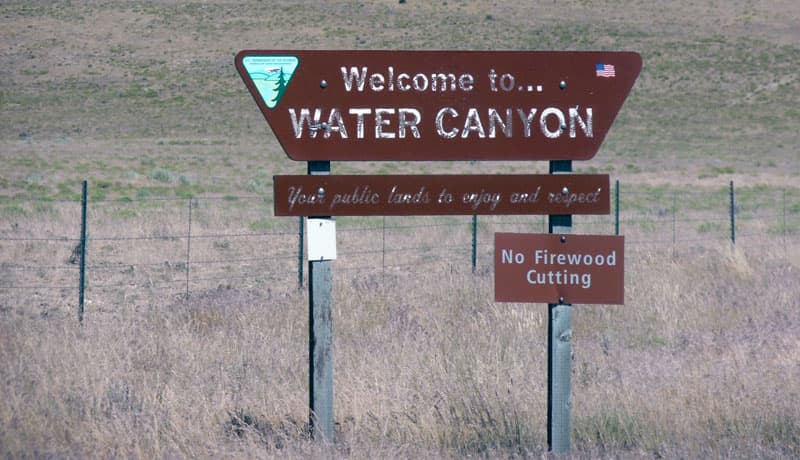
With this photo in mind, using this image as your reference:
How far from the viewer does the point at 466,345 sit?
312 inches

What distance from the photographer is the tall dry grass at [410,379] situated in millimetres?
5715

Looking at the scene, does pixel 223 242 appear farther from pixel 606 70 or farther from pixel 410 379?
pixel 606 70

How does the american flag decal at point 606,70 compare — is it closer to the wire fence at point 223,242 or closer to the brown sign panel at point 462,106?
the brown sign panel at point 462,106

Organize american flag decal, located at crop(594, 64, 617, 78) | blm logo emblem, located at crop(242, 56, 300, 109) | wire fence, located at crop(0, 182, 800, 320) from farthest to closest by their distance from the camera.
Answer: wire fence, located at crop(0, 182, 800, 320)
american flag decal, located at crop(594, 64, 617, 78)
blm logo emblem, located at crop(242, 56, 300, 109)

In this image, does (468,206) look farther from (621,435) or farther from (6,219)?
(6,219)

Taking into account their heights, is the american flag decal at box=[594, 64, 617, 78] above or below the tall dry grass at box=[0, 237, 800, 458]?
above

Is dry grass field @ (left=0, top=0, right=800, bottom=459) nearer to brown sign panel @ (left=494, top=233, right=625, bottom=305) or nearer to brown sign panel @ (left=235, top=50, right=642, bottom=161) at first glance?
brown sign panel @ (left=494, top=233, right=625, bottom=305)

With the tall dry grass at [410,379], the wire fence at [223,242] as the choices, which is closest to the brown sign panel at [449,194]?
the tall dry grass at [410,379]

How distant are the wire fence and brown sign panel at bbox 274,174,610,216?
5984 mm

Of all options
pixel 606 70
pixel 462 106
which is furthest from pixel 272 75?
pixel 606 70

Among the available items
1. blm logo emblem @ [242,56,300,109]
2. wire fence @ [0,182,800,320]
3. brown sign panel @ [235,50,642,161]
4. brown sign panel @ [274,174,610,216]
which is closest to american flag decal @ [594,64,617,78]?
brown sign panel @ [235,50,642,161]

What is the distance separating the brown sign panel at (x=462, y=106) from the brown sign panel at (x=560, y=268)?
0.51m

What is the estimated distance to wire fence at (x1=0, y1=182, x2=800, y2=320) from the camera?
13344 millimetres

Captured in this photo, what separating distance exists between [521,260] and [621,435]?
47.1 inches
